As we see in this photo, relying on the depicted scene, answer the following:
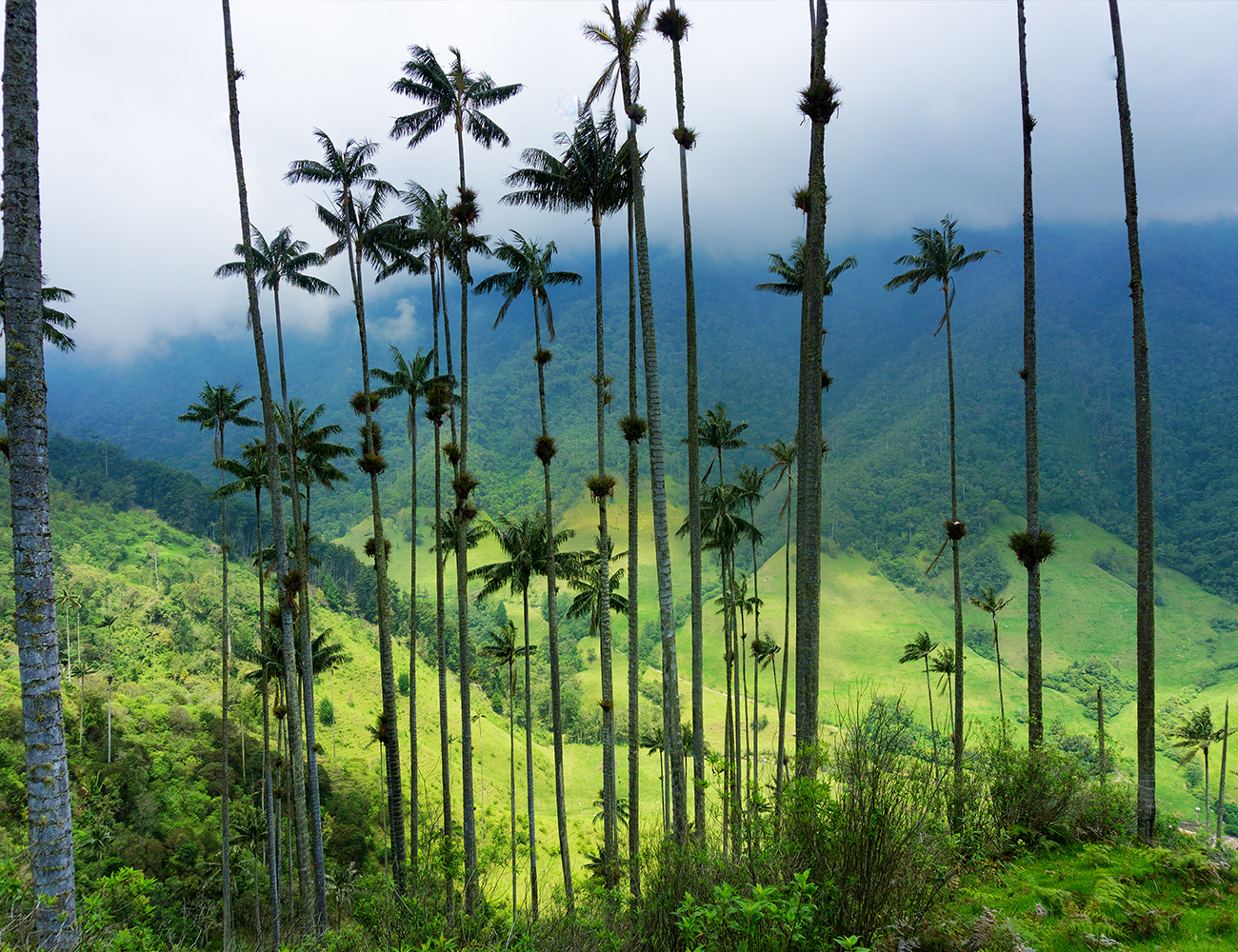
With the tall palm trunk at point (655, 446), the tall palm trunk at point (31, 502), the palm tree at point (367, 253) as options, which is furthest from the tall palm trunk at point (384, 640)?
the tall palm trunk at point (31, 502)

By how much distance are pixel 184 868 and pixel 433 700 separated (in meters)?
42.9

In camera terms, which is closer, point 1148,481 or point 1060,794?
point 1060,794

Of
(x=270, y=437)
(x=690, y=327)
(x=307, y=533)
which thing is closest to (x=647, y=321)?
(x=690, y=327)

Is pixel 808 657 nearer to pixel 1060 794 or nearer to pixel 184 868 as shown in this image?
pixel 1060 794

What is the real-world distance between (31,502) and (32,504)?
0.08ft

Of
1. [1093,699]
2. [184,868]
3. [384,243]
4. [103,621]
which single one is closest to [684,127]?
[384,243]

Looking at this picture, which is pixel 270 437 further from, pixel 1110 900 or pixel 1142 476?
pixel 1142 476

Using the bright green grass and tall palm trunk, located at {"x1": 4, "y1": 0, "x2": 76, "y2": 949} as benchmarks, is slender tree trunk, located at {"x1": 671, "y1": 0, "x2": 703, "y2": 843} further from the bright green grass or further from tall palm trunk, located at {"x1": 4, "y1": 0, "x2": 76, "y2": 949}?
tall palm trunk, located at {"x1": 4, "y1": 0, "x2": 76, "y2": 949}

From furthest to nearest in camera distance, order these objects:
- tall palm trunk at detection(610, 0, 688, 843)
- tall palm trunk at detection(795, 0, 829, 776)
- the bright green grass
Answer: tall palm trunk at detection(610, 0, 688, 843)
tall palm trunk at detection(795, 0, 829, 776)
the bright green grass

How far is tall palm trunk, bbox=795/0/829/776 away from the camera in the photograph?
9414 millimetres

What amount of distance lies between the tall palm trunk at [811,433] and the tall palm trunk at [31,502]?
28.7 ft

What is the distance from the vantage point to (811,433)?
33.8 feet

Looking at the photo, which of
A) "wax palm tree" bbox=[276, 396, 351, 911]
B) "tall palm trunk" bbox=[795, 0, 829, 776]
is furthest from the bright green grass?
"wax palm tree" bbox=[276, 396, 351, 911]

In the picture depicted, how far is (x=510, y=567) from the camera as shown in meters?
22.5
